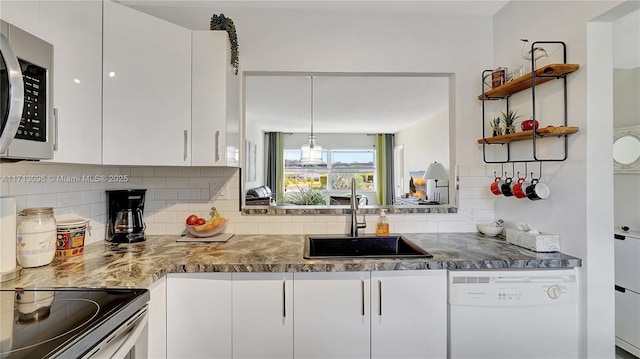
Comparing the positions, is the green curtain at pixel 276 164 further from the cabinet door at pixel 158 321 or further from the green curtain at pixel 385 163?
the cabinet door at pixel 158 321

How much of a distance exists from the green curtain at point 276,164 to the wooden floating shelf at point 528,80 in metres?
5.96

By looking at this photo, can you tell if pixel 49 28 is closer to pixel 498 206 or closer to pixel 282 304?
pixel 282 304

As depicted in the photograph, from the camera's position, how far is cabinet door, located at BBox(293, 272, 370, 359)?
137 cm

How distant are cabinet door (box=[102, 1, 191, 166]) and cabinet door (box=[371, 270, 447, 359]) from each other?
1.24m

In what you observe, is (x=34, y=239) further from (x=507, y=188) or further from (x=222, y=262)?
(x=507, y=188)

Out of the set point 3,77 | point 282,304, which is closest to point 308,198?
point 282,304

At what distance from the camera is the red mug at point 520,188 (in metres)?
1.62

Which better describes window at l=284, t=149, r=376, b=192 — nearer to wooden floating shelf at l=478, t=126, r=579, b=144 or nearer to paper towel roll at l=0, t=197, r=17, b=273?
wooden floating shelf at l=478, t=126, r=579, b=144

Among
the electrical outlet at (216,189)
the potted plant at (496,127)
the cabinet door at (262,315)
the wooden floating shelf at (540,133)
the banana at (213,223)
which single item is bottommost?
the cabinet door at (262,315)

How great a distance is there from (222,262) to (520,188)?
1.60 metres

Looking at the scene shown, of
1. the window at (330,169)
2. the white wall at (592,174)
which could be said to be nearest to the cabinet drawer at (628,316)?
the white wall at (592,174)

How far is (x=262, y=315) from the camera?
1375 mm

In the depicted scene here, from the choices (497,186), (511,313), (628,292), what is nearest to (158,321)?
(511,313)

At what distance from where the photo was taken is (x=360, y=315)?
137cm
